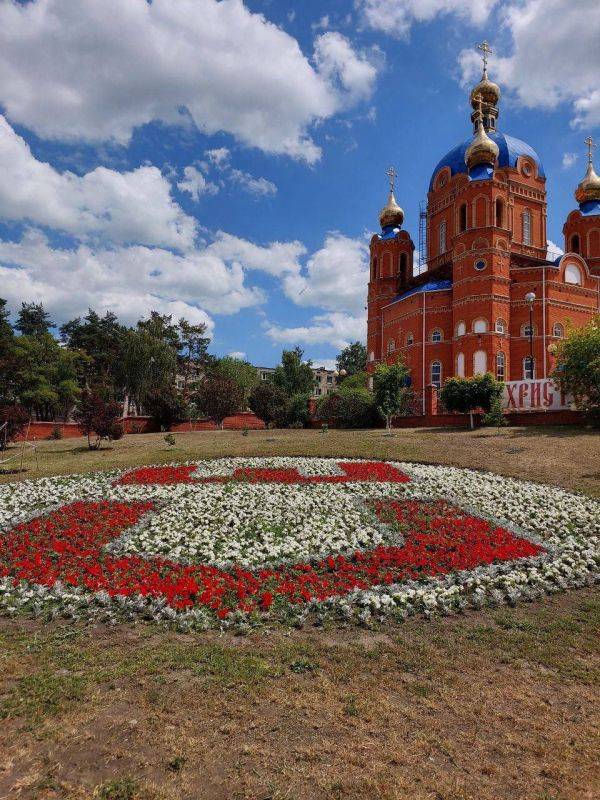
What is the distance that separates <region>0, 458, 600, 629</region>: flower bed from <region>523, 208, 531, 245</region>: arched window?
39.9 m

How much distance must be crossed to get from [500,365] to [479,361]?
1.80 metres

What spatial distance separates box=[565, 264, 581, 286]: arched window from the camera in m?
42.2

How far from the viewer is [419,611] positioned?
605 centimetres

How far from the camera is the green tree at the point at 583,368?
24172 mm

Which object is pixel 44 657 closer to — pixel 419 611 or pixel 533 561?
pixel 419 611

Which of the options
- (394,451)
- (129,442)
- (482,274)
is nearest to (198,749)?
(394,451)

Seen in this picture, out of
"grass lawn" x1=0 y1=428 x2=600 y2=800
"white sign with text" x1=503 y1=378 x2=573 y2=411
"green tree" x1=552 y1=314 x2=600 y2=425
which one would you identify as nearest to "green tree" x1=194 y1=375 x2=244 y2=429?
"white sign with text" x1=503 y1=378 x2=573 y2=411

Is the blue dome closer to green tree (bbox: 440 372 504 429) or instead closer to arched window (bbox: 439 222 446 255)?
arched window (bbox: 439 222 446 255)

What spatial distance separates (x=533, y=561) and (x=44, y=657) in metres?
6.69

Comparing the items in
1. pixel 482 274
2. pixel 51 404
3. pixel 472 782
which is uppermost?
pixel 482 274

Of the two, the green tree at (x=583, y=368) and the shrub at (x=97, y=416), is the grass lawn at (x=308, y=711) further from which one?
the green tree at (x=583, y=368)

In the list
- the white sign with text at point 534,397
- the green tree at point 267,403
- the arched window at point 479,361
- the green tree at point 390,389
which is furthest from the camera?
the arched window at point 479,361

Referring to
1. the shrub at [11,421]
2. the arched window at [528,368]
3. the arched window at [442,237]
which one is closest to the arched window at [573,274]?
the arched window at [528,368]

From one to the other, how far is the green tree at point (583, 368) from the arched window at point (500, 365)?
44.4 ft
